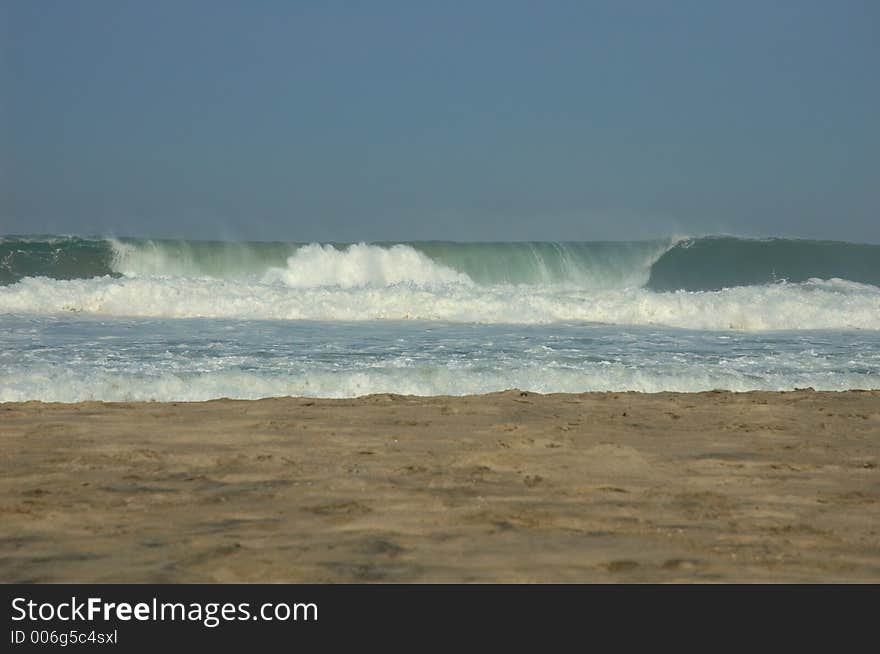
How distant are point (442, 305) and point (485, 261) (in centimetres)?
1478

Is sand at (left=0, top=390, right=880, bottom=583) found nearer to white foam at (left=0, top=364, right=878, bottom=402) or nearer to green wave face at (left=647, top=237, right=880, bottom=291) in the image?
white foam at (left=0, top=364, right=878, bottom=402)

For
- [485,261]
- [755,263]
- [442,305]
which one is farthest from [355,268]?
[755,263]

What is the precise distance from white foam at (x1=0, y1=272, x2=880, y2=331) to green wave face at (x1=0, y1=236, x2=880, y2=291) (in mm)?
8411

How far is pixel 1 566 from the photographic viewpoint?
119 inches

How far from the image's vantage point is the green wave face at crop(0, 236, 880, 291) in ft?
86.0

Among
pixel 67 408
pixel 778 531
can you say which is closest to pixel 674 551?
pixel 778 531

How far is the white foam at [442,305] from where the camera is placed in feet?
49.5

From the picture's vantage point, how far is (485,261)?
30.6 m

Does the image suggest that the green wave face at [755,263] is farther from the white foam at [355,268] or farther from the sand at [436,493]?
the sand at [436,493]

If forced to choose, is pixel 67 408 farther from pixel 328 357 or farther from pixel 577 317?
pixel 577 317

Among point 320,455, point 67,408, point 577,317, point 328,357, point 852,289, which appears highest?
point 852,289

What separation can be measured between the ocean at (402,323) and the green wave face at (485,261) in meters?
0.08

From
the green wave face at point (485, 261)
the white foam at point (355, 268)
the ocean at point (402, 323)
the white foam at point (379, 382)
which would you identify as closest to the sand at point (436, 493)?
the white foam at point (379, 382)
